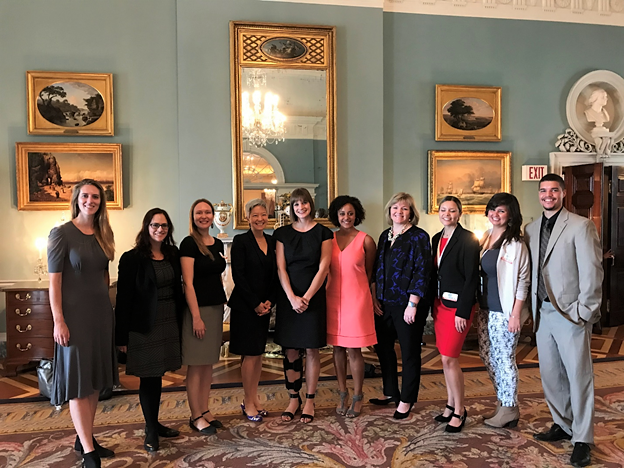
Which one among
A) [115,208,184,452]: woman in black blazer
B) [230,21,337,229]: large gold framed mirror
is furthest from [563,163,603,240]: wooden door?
[115,208,184,452]: woman in black blazer

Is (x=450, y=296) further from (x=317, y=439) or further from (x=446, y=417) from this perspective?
(x=317, y=439)

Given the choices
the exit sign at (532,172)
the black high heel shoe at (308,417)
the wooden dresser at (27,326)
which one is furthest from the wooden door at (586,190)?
the wooden dresser at (27,326)

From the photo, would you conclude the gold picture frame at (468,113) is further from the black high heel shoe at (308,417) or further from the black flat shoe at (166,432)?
the black flat shoe at (166,432)

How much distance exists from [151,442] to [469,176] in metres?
4.84

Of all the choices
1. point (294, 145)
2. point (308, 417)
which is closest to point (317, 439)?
point (308, 417)

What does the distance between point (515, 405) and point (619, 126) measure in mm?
Result: 4968

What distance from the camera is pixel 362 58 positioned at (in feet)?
18.5

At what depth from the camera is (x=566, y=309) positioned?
2760 millimetres

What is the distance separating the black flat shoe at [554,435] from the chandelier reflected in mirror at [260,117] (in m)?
3.95

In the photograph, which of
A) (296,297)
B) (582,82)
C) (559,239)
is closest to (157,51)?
(296,297)

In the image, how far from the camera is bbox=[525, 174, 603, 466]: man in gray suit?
272 cm

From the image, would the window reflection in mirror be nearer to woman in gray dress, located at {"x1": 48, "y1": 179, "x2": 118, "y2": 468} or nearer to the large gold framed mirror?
the large gold framed mirror

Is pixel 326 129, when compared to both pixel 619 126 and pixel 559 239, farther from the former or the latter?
pixel 619 126

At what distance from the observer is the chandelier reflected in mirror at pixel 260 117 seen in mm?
5492
